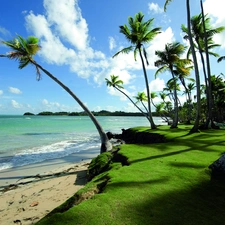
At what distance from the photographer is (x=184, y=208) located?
3.65 metres

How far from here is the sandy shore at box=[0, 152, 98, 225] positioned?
19.2ft

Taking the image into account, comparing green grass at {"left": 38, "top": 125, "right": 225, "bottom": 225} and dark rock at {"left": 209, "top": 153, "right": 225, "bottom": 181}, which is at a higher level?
dark rock at {"left": 209, "top": 153, "right": 225, "bottom": 181}

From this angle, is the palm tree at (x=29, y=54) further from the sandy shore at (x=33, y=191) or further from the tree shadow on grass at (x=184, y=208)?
the tree shadow on grass at (x=184, y=208)

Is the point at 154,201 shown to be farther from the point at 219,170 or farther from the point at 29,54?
the point at 29,54

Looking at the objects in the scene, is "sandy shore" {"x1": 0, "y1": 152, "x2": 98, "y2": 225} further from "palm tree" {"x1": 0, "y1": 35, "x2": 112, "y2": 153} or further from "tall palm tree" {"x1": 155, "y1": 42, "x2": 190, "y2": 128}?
"tall palm tree" {"x1": 155, "y1": 42, "x2": 190, "y2": 128}

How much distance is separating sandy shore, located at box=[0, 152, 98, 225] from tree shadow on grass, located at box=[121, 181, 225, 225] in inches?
129

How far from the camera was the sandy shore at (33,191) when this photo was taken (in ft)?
19.2

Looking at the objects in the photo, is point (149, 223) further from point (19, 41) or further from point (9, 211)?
point (19, 41)

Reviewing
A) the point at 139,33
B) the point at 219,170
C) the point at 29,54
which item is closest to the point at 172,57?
the point at 139,33

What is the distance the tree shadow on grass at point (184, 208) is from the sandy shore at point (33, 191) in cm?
327

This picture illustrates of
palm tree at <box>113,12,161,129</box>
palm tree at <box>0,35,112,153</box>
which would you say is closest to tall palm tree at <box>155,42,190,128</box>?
palm tree at <box>113,12,161,129</box>

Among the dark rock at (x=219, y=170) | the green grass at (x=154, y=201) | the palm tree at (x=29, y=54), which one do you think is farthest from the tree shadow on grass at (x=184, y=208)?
the palm tree at (x=29, y=54)

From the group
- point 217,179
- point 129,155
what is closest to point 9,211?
point 129,155

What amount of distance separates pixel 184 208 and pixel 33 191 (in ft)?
20.1
